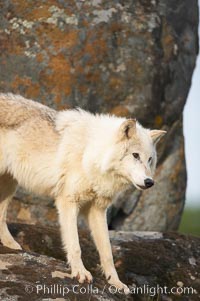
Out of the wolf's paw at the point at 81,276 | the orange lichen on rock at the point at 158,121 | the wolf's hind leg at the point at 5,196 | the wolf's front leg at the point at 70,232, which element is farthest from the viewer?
the orange lichen on rock at the point at 158,121

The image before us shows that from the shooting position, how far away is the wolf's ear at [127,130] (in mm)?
8993

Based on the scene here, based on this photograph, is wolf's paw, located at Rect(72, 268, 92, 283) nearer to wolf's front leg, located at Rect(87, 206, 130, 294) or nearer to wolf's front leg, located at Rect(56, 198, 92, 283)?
wolf's front leg, located at Rect(56, 198, 92, 283)

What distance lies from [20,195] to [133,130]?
14.1 ft

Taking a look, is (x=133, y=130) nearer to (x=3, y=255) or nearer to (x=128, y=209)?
(x=3, y=255)

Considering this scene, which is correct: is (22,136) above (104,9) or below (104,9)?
below

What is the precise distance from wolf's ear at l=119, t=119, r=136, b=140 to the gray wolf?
1 centimetres

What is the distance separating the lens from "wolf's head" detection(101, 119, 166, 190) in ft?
29.3

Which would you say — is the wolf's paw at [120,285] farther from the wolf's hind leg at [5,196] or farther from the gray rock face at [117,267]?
the wolf's hind leg at [5,196]

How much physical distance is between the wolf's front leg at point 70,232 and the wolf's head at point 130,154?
2.38ft

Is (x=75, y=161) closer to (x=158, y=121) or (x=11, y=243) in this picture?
(x=11, y=243)

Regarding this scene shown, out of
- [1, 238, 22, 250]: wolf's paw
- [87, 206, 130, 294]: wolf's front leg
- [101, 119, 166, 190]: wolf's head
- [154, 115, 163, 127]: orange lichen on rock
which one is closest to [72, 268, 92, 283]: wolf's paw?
[87, 206, 130, 294]: wolf's front leg

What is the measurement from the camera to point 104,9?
42.3 feet

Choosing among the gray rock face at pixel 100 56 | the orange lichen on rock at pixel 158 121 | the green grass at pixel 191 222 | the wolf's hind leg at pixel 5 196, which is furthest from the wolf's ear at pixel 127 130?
the green grass at pixel 191 222

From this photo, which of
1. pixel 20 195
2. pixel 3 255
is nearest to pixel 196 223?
pixel 20 195
